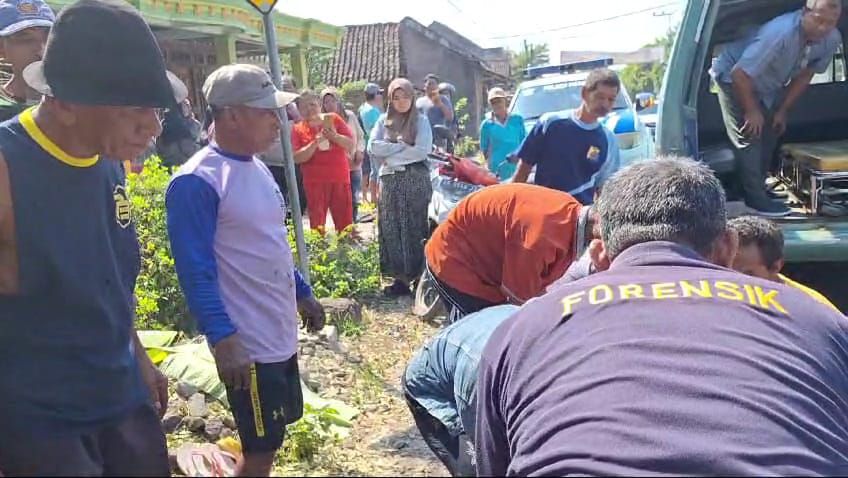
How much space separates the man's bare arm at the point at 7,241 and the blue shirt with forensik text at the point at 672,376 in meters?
1.09

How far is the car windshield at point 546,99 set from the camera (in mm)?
11750

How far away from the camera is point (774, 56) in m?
4.74

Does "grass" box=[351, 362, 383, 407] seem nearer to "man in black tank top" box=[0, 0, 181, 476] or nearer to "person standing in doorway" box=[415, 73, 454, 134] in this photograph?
"man in black tank top" box=[0, 0, 181, 476]

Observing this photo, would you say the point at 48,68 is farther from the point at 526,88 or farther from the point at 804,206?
the point at 526,88

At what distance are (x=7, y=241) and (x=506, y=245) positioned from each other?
7.53 feet

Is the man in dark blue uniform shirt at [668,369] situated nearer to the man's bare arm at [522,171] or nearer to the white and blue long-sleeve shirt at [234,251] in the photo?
the white and blue long-sleeve shirt at [234,251]

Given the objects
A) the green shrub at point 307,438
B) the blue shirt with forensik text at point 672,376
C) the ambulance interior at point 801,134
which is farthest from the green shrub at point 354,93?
the blue shirt with forensik text at point 672,376

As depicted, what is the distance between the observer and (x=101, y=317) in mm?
2043

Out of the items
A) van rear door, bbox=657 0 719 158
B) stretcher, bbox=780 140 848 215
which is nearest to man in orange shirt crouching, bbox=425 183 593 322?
van rear door, bbox=657 0 719 158

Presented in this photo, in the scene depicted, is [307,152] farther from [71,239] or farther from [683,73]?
[71,239]

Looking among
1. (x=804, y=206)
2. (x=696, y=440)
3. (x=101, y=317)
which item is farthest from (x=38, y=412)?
(x=804, y=206)

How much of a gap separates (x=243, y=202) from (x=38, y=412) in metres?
1.03

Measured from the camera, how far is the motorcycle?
5.91 meters

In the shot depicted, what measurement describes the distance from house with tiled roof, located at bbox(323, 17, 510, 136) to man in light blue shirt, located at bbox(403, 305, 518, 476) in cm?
2645
